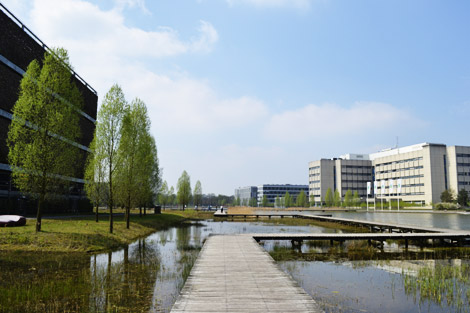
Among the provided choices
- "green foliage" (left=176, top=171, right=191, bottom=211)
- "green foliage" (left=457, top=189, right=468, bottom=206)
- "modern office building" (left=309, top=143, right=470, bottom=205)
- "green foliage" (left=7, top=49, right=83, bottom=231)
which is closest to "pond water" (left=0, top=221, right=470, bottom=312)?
"green foliage" (left=7, top=49, right=83, bottom=231)

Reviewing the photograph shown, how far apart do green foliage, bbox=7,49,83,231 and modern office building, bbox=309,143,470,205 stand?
110890mm

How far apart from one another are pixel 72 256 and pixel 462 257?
76.5ft

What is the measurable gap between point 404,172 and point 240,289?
147m

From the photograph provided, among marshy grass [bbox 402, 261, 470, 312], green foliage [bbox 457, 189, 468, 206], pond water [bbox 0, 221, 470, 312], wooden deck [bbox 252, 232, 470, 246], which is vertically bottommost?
pond water [bbox 0, 221, 470, 312]

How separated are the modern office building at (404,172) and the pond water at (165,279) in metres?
104

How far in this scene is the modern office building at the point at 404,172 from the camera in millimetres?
125312

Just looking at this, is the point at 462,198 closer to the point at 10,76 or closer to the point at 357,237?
the point at 357,237

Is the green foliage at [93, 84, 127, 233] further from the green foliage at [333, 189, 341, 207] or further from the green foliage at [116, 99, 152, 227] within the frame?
the green foliage at [333, 189, 341, 207]

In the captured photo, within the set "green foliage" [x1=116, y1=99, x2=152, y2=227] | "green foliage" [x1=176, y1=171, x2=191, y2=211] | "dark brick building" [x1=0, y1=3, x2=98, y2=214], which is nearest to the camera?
"green foliage" [x1=116, y1=99, x2=152, y2=227]

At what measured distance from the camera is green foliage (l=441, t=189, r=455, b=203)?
117m

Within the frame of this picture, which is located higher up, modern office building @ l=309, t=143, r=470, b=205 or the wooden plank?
modern office building @ l=309, t=143, r=470, b=205

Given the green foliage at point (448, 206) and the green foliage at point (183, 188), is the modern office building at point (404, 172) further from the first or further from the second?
the green foliage at point (183, 188)

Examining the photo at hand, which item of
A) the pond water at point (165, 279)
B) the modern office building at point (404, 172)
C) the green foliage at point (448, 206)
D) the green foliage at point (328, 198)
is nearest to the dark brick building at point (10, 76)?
the pond water at point (165, 279)

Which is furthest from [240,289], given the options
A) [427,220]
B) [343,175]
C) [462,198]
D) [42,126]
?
[343,175]
